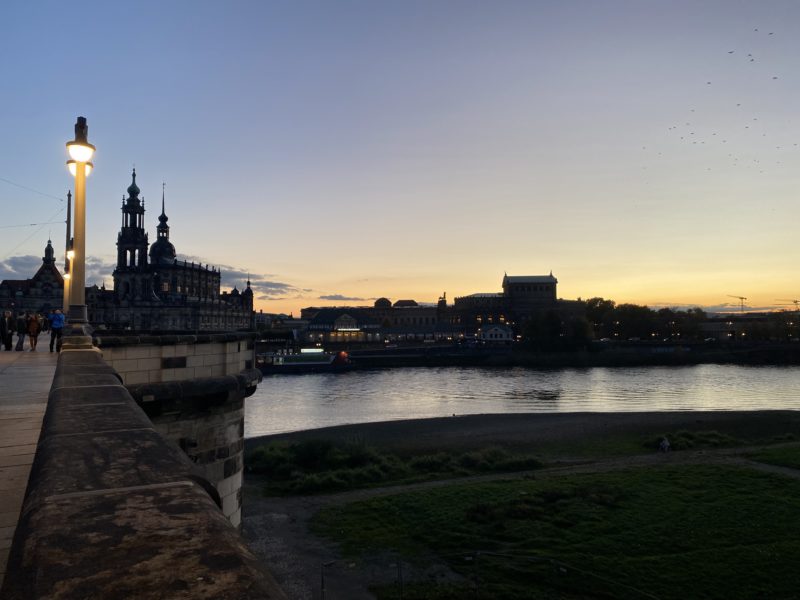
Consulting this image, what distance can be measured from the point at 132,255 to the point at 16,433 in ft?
415

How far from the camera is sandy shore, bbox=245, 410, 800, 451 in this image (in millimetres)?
38156

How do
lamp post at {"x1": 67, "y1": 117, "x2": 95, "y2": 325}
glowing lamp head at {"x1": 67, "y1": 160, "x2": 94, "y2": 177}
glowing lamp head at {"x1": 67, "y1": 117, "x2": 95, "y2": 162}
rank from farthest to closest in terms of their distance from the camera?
glowing lamp head at {"x1": 67, "y1": 160, "x2": 94, "y2": 177}
glowing lamp head at {"x1": 67, "y1": 117, "x2": 95, "y2": 162}
lamp post at {"x1": 67, "y1": 117, "x2": 95, "y2": 325}

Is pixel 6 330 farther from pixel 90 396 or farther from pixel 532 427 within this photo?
pixel 532 427

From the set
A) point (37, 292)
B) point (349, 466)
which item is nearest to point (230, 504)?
point (349, 466)

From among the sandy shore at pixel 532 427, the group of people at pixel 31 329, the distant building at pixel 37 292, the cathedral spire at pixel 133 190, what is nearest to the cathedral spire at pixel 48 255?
the distant building at pixel 37 292

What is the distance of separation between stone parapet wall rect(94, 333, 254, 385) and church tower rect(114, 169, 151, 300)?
11286 centimetres

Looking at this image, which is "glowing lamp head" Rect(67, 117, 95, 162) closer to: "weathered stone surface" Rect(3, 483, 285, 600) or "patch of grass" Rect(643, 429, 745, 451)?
"weathered stone surface" Rect(3, 483, 285, 600)

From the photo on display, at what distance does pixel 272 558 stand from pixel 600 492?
12260 mm

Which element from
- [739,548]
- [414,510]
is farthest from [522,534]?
[739,548]

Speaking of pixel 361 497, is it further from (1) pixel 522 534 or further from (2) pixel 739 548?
(2) pixel 739 548

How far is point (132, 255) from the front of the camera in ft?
393

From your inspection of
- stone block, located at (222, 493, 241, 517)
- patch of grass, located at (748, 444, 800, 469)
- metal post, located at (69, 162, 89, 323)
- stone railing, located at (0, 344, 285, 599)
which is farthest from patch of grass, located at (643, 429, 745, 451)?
stone railing, located at (0, 344, 285, 599)

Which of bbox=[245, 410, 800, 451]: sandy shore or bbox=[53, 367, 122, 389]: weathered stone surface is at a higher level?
bbox=[53, 367, 122, 389]: weathered stone surface

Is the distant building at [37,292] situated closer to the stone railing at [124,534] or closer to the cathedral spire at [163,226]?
the cathedral spire at [163,226]
